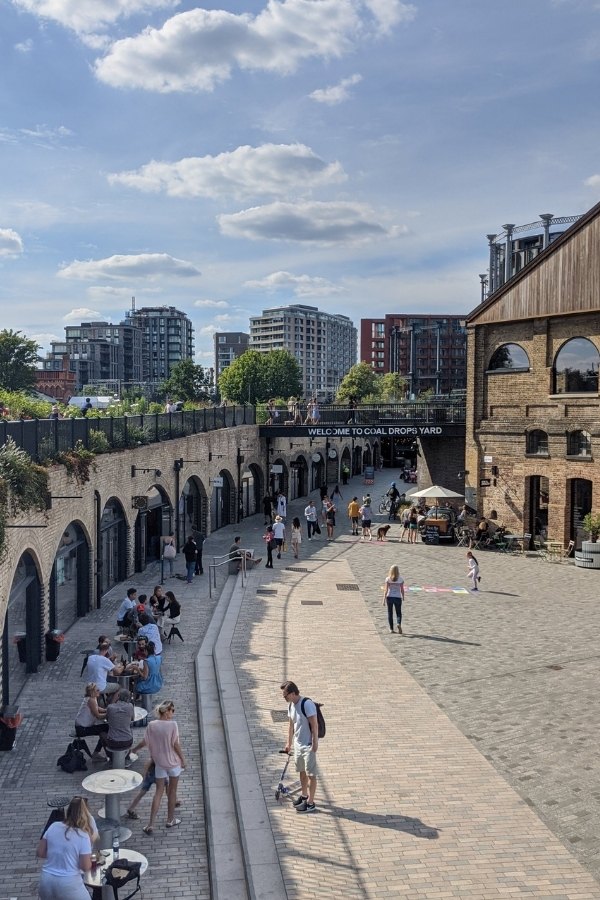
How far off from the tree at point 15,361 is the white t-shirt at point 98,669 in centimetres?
5954

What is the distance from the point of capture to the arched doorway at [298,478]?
41.1 meters

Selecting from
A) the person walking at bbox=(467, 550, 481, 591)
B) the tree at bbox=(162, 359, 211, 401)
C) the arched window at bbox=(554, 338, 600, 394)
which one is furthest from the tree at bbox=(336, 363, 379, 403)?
the person walking at bbox=(467, 550, 481, 591)

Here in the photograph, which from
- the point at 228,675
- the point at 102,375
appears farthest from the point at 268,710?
the point at 102,375

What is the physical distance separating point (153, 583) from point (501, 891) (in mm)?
15289

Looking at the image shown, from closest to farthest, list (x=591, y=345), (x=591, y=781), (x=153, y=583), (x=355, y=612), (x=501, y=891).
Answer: (x=501, y=891), (x=591, y=781), (x=355, y=612), (x=153, y=583), (x=591, y=345)

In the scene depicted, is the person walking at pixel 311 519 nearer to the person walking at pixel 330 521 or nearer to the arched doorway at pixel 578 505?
the person walking at pixel 330 521

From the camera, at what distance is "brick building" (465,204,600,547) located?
2547cm

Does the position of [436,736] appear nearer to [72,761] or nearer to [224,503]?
[72,761]

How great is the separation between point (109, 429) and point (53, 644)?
6860 millimetres

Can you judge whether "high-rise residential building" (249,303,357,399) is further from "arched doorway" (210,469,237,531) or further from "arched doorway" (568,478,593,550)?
"arched doorway" (568,478,593,550)

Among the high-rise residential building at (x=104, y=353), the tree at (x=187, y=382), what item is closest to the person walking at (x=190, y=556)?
the tree at (x=187, y=382)

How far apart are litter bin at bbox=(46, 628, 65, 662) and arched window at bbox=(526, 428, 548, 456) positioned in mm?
17634

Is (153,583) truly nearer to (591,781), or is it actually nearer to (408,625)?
(408,625)

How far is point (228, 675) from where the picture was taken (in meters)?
13.5
